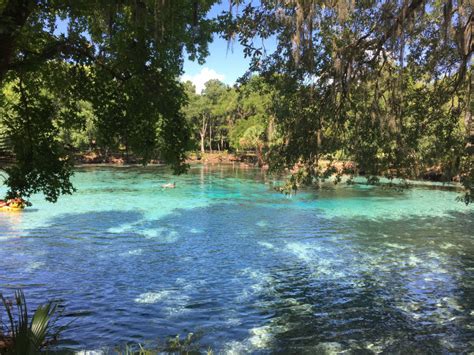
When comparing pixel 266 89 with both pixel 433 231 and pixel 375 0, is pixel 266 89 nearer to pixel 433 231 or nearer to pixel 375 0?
pixel 375 0

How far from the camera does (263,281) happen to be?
1322cm

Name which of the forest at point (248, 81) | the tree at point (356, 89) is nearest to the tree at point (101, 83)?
the forest at point (248, 81)

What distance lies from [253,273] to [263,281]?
97cm

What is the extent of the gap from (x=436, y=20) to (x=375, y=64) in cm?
308

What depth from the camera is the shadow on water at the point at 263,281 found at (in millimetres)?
9070

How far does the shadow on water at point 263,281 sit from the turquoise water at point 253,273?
1.9 inches

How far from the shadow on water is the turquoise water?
5 cm

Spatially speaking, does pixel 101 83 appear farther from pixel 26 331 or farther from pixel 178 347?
pixel 26 331

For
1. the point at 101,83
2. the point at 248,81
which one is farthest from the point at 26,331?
the point at 248,81

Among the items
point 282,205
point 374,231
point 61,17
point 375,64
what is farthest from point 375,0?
point 282,205

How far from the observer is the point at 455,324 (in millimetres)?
9508

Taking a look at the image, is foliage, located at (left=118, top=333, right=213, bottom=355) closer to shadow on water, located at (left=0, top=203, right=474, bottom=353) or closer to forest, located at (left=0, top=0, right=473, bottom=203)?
shadow on water, located at (left=0, top=203, right=474, bottom=353)

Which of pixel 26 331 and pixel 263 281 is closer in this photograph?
pixel 26 331

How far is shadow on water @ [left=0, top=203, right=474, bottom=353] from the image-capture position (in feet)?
29.8
